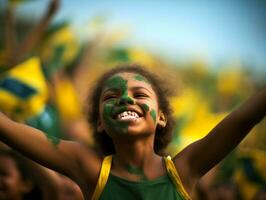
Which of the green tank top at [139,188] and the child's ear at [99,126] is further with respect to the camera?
the child's ear at [99,126]

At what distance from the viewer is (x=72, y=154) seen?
2.01 meters

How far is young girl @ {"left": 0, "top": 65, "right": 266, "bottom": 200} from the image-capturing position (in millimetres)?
1910

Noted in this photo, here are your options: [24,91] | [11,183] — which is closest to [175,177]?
[11,183]

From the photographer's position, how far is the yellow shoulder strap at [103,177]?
193 cm

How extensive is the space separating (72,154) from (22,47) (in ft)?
13.2

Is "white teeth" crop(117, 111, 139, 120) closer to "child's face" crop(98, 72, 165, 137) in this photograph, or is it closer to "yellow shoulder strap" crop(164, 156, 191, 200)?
"child's face" crop(98, 72, 165, 137)

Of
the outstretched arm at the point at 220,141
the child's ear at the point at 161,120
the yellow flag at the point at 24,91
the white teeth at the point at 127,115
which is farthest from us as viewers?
the yellow flag at the point at 24,91

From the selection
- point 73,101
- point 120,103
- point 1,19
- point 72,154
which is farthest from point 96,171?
point 1,19

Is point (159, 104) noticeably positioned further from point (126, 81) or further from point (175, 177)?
point (175, 177)

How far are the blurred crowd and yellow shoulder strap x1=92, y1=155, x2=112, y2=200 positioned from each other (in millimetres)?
366

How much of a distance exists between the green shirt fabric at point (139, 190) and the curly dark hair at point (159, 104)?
0.25 m

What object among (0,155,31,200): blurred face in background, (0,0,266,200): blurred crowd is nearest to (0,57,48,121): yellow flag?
(0,0,266,200): blurred crowd

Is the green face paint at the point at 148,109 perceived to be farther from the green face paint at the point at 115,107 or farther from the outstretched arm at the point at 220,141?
the outstretched arm at the point at 220,141

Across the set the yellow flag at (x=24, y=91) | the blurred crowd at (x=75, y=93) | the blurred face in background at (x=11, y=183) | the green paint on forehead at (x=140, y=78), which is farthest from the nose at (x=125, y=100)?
the yellow flag at (x=24, y=91)
